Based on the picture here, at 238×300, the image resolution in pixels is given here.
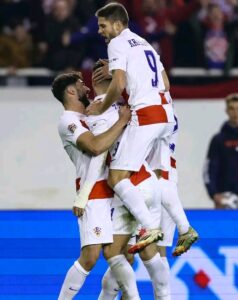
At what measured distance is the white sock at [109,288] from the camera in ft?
29.1

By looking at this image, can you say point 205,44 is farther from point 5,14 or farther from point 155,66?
point 155,66

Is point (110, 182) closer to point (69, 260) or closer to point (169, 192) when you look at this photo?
point (169, 192)

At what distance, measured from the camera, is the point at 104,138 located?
→ 8.56 meters

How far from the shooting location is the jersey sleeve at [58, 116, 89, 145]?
870 cm

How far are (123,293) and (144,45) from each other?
168 cm

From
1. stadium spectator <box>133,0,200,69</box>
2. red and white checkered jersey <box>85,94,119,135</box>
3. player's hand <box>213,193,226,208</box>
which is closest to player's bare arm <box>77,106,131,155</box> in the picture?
red and white checkered jersey <box>85,94,119,135</box>

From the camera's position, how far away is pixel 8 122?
1335 cm

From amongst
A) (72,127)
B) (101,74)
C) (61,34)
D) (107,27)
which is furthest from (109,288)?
(61,34)

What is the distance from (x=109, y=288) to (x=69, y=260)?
735mm

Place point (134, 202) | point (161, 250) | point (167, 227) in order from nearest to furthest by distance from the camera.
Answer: point (134, 202)
point (161, 250)
point (167, 227)

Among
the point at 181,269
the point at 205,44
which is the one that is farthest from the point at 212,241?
the point at 205,44

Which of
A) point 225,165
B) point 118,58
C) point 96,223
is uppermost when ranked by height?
point 118,58

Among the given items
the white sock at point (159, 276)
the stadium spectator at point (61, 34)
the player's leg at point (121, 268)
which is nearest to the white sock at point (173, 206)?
the white sock at point (159, 276)

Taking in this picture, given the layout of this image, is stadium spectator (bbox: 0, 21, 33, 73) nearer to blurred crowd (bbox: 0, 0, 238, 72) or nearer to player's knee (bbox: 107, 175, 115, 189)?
blurred crowd (bbox: 0, 0, 238, 72)
